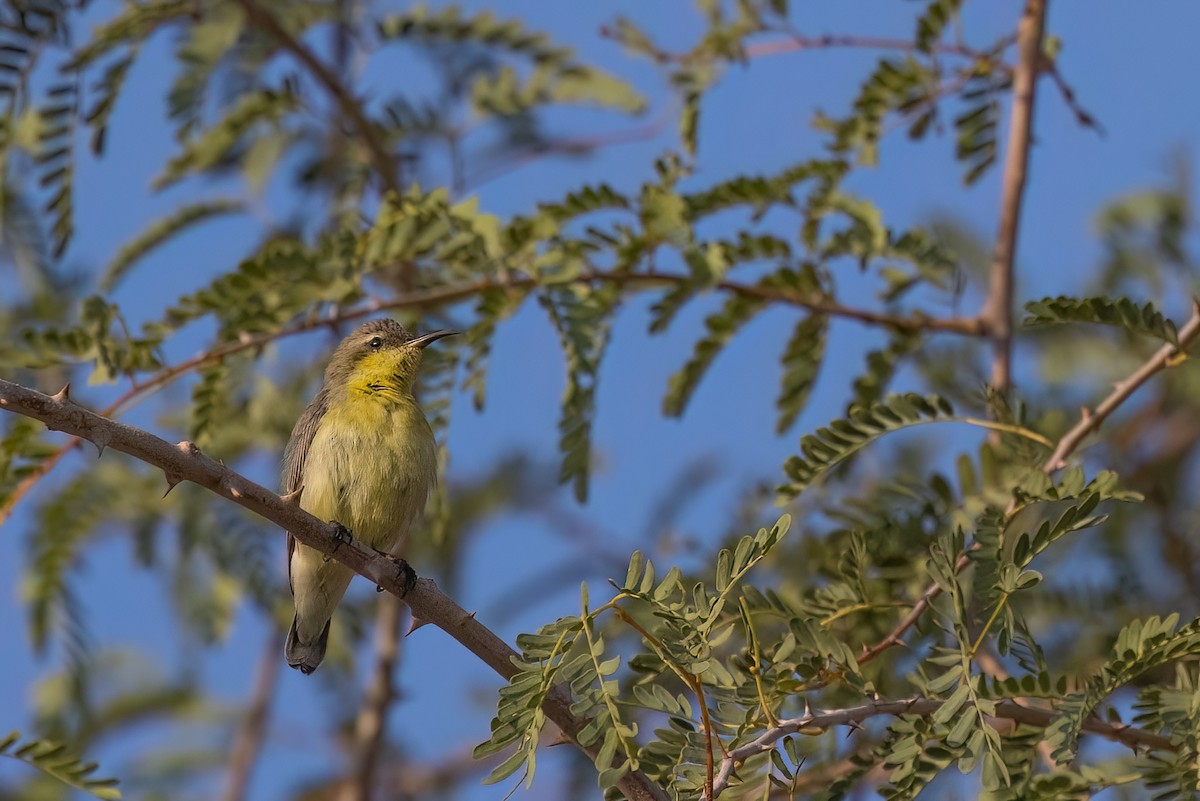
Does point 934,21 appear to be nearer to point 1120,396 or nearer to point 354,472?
point 1120,396

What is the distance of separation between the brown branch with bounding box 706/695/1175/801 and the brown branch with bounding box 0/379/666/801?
0.74 feet

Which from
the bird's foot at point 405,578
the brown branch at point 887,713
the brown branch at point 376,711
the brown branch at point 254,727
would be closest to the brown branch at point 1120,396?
the brown branch at point 887,713

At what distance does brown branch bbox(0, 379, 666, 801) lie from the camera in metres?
2.82

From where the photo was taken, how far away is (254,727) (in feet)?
24.5

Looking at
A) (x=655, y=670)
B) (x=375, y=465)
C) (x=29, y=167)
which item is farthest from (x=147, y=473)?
(x=655, y=670)

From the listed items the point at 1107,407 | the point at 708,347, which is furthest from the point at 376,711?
the point at 1107,407

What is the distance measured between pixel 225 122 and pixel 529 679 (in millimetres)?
3550

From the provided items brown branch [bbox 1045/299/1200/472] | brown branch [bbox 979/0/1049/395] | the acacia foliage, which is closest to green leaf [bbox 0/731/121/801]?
the acacia foliage

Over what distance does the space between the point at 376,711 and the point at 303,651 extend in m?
0.71

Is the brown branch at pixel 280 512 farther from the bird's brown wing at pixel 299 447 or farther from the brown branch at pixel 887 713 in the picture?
the bird's brown wing at pixel 299 447

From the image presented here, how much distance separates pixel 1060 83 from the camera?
5.12m

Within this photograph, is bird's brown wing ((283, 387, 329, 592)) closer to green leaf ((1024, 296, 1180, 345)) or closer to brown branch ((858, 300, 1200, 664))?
brown branch ((858, 300, 1200, 664))

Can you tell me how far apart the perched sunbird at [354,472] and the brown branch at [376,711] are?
0.63 meters

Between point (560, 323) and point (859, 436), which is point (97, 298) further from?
point (859, 436)
